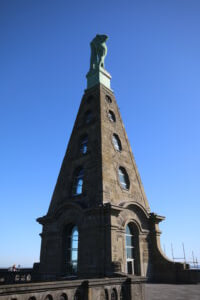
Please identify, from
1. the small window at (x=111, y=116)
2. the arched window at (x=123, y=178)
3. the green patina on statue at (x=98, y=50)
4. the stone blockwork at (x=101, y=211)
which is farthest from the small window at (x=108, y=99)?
the arched window at (x=123, y=178)

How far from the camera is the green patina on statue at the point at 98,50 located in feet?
75.0

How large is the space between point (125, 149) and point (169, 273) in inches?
354

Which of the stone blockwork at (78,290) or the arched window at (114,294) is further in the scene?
the arched window at (114,294)

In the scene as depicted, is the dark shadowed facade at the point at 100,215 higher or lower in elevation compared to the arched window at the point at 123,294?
higher

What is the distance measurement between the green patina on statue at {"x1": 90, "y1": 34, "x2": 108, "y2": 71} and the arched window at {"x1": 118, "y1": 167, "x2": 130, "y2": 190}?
10.6 metres

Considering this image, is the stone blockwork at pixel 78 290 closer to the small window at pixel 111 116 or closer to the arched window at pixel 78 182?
the arched window at pixel 78 182

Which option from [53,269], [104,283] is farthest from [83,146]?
[104,283]

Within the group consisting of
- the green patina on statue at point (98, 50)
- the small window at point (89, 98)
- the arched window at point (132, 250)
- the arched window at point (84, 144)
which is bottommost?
the arched window at point (132, 250)

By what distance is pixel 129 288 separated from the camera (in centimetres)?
889

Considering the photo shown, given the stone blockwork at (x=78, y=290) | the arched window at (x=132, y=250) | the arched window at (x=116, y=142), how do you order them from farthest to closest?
the arched window at (x=116, y=142) → the arched window at (x=132, y=250) → the stone blockwork at (x=78, y=290)

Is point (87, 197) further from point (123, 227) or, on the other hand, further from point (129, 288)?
point (129, 288)

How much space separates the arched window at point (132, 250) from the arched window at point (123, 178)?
282cm

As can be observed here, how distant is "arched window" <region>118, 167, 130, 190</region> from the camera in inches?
680

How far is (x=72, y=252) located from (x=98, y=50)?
1769cm
